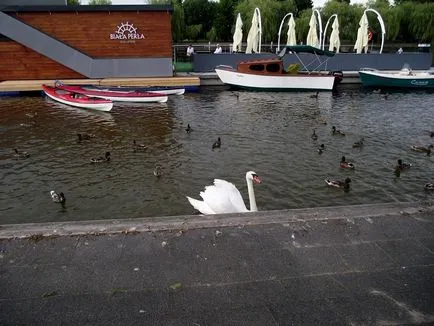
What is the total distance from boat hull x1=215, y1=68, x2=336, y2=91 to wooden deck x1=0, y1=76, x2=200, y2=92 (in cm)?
310

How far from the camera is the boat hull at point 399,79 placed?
27.4 m

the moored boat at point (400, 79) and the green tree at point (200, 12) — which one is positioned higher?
the green tree at point (200, 12)

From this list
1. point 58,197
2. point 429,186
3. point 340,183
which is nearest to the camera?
point 58,197

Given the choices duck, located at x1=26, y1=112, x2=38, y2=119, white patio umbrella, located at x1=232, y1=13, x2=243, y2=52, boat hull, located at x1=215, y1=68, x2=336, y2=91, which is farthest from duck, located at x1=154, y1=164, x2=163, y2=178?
white patio umbrella, located at x1=232, y1=13, x2=243, y2=52

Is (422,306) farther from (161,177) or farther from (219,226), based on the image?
(161,177)

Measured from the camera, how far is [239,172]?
39.4ft

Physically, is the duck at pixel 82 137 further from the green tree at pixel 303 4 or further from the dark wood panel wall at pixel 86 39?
the green tree at pixel 303 4

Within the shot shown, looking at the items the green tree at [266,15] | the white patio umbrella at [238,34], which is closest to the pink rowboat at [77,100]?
the white patio umbrella at [238,34]

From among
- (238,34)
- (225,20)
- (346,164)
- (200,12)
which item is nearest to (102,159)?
(346,164)

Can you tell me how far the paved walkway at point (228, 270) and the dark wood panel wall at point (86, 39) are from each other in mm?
22311

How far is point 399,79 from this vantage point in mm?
27453

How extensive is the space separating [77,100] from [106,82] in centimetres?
468

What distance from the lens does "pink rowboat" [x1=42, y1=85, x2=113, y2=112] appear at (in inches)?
783

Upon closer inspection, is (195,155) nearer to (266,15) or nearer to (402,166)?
(402,166)
